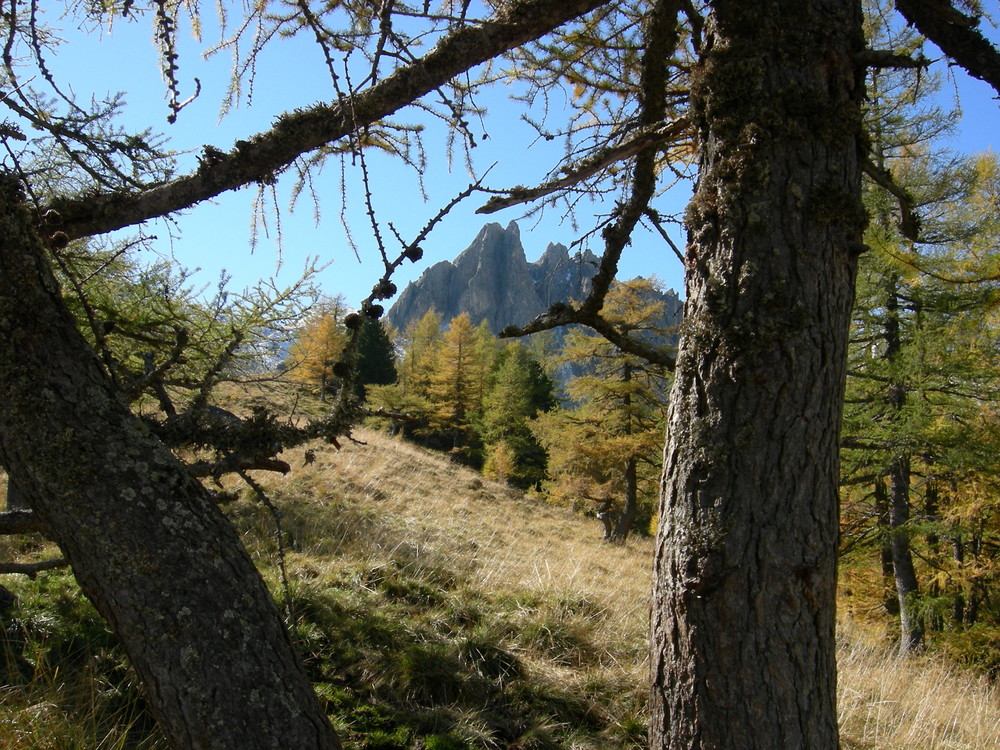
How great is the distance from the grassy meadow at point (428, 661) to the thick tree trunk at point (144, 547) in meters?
0.34

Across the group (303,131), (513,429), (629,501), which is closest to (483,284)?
(513,429)

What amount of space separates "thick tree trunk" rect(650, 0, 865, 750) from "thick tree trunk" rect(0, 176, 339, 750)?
109cm

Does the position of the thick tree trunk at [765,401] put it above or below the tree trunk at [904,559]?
above

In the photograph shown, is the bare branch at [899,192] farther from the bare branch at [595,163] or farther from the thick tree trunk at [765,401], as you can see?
the bare branch at [595,163]

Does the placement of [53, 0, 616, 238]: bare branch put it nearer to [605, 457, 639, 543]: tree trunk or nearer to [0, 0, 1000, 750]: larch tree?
[0, 0, 1000, 750]: larch tree

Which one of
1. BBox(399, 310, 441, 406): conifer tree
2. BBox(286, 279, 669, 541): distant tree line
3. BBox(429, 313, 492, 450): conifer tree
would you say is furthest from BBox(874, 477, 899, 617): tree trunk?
BBox(399, 310, 441, 406): conifer tree

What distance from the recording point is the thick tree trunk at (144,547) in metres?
1.42

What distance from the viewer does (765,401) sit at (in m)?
1.67

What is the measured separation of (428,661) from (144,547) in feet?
6.88

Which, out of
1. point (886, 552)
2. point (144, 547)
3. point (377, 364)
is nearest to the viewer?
point (144, 547)

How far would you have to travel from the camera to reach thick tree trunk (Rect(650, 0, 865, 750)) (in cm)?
165

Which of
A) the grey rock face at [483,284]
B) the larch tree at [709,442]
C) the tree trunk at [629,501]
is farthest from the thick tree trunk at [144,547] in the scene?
the grey rock face at [483,284]

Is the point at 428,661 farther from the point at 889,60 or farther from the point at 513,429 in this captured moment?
the point at 513,429

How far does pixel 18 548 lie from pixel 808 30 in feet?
19.9
